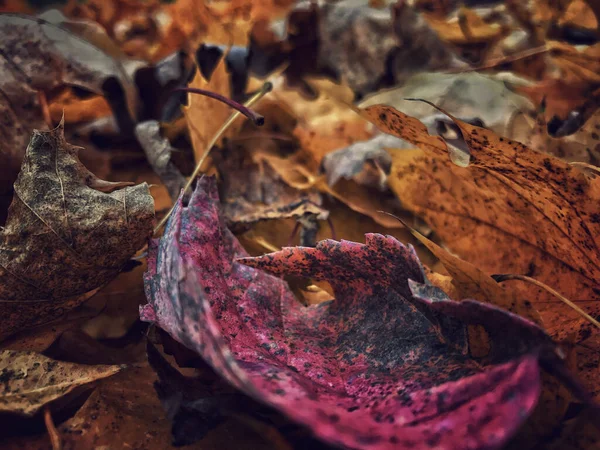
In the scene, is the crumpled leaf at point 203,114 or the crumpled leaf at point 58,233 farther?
the crumpled leaf at point 203,114

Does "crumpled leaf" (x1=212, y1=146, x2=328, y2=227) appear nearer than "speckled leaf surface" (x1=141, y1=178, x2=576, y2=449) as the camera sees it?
No

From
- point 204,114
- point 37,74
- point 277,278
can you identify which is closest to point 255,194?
point 204,114

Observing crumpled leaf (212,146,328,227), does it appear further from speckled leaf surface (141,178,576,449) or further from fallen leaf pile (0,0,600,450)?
speckled leaf surface (141,178,576,449)

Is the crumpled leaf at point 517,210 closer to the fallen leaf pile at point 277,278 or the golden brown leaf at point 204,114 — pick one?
the fallen leaf pile at point 277,278

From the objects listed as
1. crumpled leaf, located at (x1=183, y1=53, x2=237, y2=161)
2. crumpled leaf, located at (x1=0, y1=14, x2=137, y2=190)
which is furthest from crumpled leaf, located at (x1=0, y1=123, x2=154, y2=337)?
crumpled leaf, located at (x1=183, y1=53, x2=237, y2=161)

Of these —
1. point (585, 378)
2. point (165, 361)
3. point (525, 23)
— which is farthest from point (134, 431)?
point (525, 23)

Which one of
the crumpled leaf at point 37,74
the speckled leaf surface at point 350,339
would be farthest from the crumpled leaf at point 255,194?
the crumpled leaf at point 37,74
